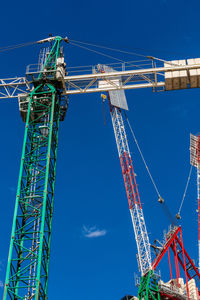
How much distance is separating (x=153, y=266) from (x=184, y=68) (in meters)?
40.5

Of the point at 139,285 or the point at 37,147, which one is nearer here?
the point at 37,147

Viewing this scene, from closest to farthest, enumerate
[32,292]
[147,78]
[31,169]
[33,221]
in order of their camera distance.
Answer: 1. [32,292]
2. [33,221]
3. [31,169]
4. [147,78]

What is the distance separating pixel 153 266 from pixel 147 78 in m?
38.2

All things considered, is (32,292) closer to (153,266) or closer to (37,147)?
(37,147)

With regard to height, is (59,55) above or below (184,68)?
above

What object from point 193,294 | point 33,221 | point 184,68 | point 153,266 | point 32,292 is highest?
point 184,68

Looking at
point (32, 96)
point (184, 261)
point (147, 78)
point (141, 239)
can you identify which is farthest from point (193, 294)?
point (32, 96)

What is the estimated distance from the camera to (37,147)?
59.2 meters

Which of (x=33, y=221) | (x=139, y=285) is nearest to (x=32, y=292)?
(x=33, y=221)

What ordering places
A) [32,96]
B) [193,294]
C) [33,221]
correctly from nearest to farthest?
[33,221], [32,96], [193,294]

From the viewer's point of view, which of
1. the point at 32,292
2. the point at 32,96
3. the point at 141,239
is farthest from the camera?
the point at 141,239

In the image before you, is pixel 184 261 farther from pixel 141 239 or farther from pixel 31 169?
pixel 31 169

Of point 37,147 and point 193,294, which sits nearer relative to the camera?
point 37,147

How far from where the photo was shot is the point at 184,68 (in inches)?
2514
